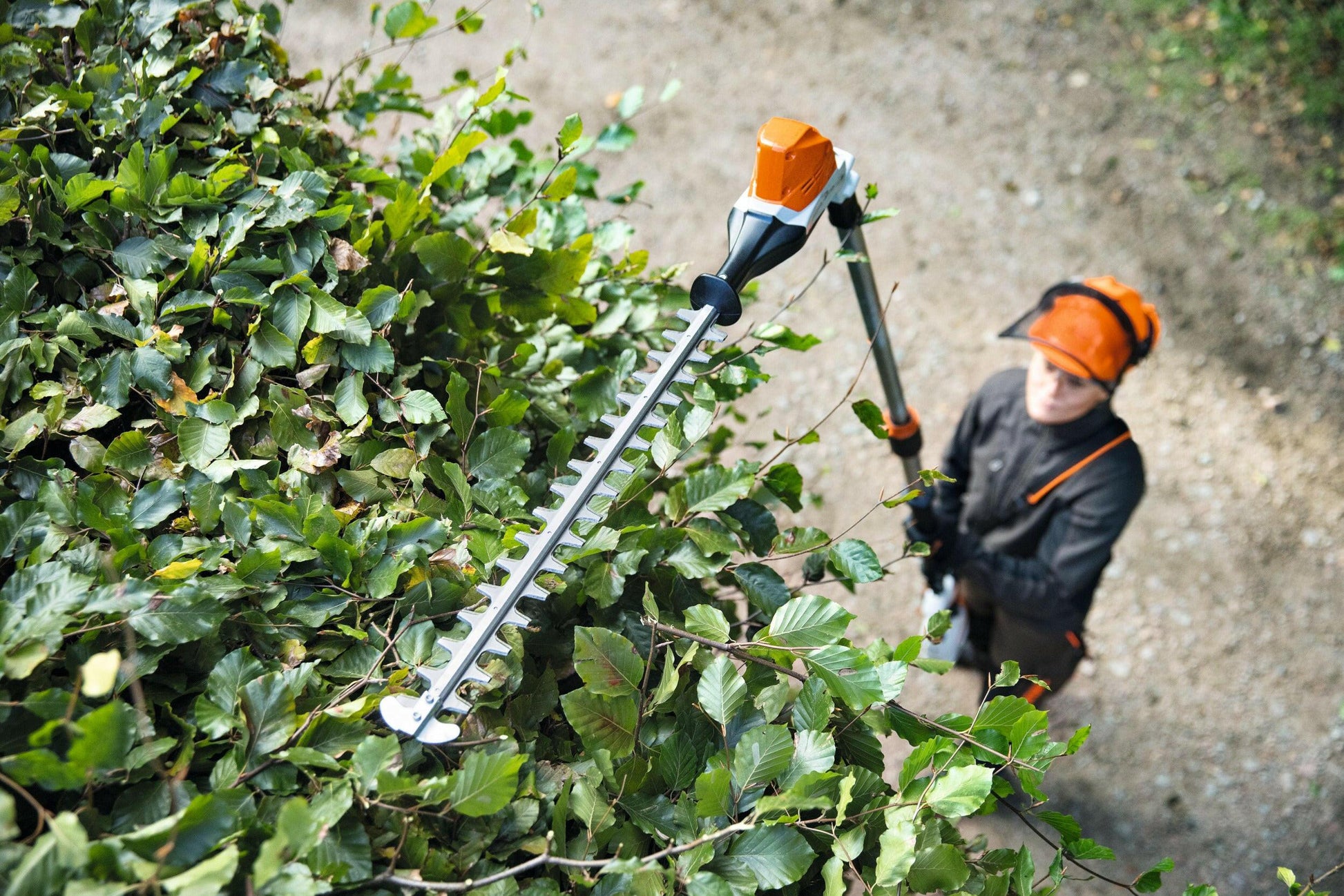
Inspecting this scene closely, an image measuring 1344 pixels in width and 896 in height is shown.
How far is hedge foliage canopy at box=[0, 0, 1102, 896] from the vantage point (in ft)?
3.45

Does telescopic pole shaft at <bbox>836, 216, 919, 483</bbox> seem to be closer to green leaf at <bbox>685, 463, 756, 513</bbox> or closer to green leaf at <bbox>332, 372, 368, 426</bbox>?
green leaf at <bbox>685, 463, 756, 513</bbox>

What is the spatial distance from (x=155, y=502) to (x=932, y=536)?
2521mm

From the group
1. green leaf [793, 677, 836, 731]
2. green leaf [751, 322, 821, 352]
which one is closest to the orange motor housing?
green leaf [751, 322, 821, 352]

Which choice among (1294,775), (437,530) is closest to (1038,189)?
(1294,775)

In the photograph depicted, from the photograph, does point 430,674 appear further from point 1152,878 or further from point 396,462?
point 1152,878

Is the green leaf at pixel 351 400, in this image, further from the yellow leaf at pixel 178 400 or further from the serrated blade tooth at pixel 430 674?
the serrated blade tooth at pixel 430 674

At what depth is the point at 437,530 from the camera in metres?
1.33

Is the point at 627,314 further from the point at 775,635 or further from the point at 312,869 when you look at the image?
the point at 312,869

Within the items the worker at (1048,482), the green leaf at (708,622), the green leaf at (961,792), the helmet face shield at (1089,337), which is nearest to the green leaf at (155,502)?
the green leaf at (708,622)

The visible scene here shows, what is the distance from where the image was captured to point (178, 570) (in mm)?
1193

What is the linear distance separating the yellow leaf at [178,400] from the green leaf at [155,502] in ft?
0.53

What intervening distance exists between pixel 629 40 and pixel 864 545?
4523mm

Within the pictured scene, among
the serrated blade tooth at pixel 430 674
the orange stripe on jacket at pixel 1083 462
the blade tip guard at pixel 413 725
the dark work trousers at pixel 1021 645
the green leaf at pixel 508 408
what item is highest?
the green leaf at pixel 508 408

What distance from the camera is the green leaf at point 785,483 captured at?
1.54m
